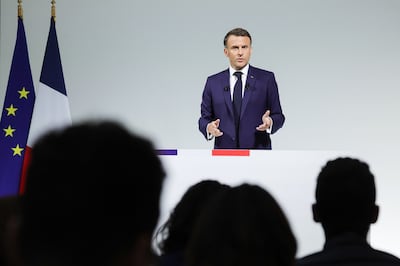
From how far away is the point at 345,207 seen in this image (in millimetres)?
1695

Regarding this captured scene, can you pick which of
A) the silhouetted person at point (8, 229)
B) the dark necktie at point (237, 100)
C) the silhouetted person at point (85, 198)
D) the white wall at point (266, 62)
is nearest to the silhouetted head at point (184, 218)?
the silhouetted person at point (8, 229)

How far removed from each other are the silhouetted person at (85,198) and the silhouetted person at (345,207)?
1.02 metres

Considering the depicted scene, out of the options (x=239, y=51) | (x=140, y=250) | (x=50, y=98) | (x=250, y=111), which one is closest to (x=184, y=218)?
(x=140, y=250)

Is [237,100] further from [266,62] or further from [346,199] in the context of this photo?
[346,199]

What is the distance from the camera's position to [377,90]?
19.1ft

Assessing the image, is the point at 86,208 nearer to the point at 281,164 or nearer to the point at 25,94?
the point at 281,164

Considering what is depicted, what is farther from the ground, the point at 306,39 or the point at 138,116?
the point at 306,39

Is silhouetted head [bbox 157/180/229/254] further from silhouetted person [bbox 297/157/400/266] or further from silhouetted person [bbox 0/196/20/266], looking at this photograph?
silhouetted person [bbox 0/196/20/266]

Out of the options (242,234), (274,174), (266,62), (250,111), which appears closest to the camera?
(242,234)

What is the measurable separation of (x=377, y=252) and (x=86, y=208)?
113 centimetres

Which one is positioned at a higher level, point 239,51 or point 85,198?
point 239,51

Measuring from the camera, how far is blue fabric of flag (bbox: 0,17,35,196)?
13.4 ft

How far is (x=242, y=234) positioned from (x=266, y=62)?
15.8ft

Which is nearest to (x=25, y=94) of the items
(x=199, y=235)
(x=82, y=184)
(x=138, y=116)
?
(x=138, y=116)
